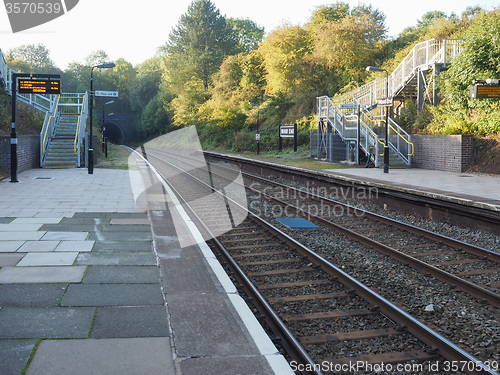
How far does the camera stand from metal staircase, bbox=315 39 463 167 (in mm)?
22234

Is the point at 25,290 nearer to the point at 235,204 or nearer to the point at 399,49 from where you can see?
the point at 235,204

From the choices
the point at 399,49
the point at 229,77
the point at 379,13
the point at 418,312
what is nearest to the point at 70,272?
the point at 418,312

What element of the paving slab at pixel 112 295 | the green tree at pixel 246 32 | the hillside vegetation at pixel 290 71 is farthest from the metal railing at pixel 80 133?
the green tree at pixel 246 32

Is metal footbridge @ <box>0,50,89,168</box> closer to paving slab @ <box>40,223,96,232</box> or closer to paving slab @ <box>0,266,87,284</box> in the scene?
paving slab @ <box>40,223,96,232</box>

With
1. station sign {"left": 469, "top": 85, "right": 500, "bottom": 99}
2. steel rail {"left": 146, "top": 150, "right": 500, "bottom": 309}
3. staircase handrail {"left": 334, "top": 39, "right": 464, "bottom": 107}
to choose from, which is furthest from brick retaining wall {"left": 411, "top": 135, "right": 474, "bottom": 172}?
steel rail {"left": 146, "top": 150, "right": 500, "bottom": 309}

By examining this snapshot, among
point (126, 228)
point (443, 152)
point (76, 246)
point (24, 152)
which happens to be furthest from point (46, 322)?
point (443, 152)

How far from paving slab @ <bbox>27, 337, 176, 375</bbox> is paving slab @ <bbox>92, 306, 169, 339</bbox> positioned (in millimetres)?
130

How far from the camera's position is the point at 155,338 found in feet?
13.3

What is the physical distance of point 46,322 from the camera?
14.2 feet

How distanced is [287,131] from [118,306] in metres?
29.8

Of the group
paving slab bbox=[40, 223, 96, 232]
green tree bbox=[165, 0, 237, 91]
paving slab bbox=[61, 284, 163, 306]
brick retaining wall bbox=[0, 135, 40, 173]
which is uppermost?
green tree bbox=[165, 0, 237, 91]

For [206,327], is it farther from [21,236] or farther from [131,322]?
[21,236]

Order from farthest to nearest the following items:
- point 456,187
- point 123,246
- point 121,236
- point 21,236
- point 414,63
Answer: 1. point 414,63
2. point 456,187
3. point 121,236
4. point 21,236
5. point 123,246

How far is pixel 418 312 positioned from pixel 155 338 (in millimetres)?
2990
